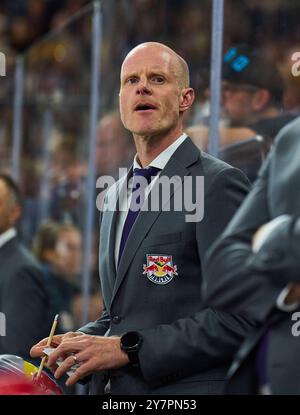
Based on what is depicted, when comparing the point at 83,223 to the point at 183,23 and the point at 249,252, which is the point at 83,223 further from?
the point at 249,252

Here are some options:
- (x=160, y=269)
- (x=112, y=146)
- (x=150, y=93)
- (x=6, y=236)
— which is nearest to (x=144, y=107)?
(x=150, y=93)

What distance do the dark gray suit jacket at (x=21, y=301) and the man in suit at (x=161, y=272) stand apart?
5.89 feet

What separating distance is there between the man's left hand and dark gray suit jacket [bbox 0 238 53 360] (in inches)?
71.8

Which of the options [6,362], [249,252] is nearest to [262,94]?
[6,362]

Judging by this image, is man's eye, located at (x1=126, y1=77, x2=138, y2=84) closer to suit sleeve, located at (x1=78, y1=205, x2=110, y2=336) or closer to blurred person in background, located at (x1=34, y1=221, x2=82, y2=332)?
suit sleeve, located at (x1=78, y1=205, x2=110, y2=336)

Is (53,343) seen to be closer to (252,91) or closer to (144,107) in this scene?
(144,107)

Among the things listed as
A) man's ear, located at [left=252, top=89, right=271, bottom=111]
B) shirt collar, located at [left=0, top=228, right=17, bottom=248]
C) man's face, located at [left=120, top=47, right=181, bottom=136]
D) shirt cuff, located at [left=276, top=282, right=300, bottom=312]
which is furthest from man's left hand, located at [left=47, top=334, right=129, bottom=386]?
shirt collar, located at [left=0, top=228, right=17, bottom=248]

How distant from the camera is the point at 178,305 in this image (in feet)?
8.74

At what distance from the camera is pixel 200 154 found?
→ 2.83 m

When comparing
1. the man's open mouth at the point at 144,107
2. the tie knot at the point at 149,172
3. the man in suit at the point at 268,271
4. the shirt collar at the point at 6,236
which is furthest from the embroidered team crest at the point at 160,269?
the shirt collar at the point at 6,236

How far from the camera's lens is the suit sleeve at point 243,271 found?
6.37 feet

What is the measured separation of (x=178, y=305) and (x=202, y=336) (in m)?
0.11

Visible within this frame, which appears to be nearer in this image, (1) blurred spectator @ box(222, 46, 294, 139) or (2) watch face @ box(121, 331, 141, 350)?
(2) watch face @ box(121, 331, 141, 350)

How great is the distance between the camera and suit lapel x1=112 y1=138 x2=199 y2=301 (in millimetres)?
2697
